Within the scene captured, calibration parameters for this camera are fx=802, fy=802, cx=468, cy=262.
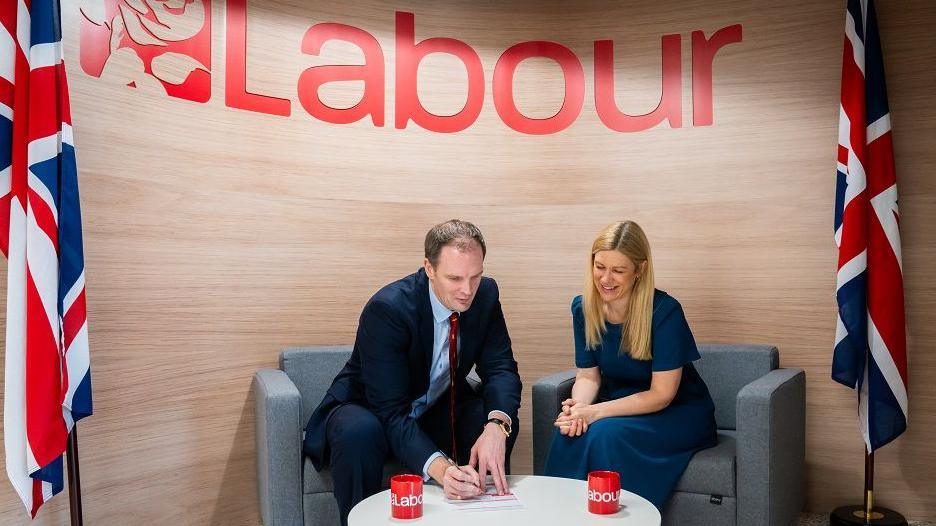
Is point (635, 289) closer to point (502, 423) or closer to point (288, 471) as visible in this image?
point (502, 423)

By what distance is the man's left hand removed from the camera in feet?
7.20

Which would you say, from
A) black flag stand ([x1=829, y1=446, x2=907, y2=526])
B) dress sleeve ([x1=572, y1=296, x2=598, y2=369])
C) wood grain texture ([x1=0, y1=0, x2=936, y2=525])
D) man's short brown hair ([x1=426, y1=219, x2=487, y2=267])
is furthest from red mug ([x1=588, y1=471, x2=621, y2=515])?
wood grain texture ([x1=0, y1=0, x2=936, y2=525])

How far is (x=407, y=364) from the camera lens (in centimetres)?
271

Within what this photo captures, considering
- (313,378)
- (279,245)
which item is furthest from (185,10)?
(313,378)

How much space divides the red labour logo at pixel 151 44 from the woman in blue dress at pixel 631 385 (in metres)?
1.79

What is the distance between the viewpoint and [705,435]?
9.51 ft

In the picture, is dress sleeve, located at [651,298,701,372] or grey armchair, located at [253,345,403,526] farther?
dress sleeve, located at [651,298,701,372]

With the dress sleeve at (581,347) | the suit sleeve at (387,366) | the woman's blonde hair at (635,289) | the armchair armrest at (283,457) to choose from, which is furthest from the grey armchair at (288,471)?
the woman's blonde hair at (635,289)

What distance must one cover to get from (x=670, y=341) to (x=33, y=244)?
82.9 inches

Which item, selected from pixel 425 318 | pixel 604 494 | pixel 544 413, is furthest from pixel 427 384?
pixel 604 494

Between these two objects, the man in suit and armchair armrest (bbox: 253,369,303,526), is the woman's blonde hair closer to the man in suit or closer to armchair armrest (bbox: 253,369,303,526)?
the man in suit

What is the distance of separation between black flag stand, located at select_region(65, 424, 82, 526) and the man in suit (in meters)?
0.73

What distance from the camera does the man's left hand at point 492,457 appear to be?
2193mm

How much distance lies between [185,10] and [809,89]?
2706mm
